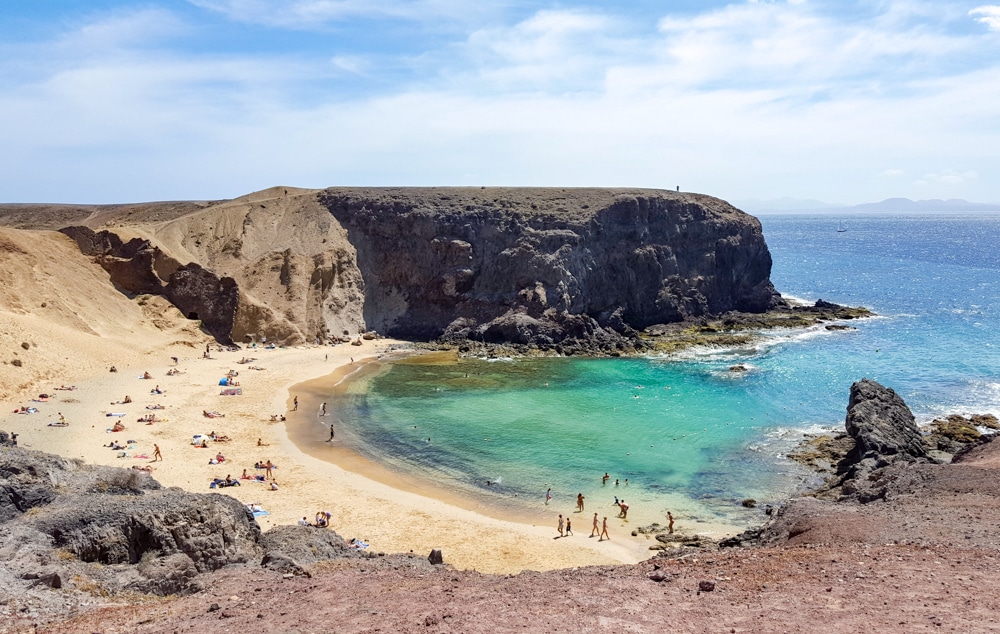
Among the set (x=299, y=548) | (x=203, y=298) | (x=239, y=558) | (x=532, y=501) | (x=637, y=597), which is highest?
(x=203, y=298)

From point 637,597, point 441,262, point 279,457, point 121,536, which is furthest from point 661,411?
point 121,536

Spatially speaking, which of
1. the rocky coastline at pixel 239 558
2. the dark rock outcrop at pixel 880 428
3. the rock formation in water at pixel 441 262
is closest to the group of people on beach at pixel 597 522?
the rocky coastline at pixel 239 558

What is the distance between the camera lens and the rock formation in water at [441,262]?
177 feet

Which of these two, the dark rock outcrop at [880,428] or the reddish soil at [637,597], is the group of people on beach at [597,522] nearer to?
the dark rock outcrop at [880,428]

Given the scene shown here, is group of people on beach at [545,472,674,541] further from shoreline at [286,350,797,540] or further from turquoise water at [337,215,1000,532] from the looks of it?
turquoise water at [337,215,1000,532]

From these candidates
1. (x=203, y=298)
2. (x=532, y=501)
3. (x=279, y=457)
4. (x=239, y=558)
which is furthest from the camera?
(x=203, y=298)

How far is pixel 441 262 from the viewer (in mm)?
63312

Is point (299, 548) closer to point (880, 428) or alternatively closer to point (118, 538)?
point (118, 538)

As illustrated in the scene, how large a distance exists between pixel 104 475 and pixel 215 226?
50624 mm

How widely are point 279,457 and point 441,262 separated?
34461 millimetres

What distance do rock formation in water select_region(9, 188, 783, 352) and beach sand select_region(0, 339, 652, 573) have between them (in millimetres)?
9727

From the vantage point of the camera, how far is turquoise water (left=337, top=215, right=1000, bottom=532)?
1144 inches

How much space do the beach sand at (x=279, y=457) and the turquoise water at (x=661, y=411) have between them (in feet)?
7.17

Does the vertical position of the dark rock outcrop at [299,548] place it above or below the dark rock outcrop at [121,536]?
below
